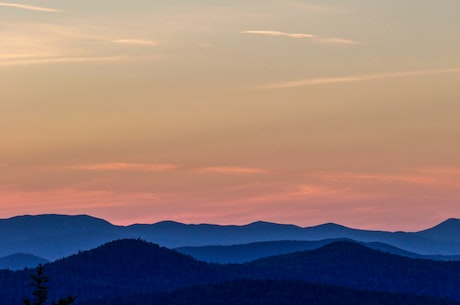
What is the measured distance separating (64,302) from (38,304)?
53.0 inches

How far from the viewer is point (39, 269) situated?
229 ft

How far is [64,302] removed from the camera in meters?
67.8

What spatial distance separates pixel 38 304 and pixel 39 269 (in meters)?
2.59

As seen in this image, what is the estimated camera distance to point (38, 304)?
67.8 m

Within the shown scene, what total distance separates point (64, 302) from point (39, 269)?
2.97 meters
